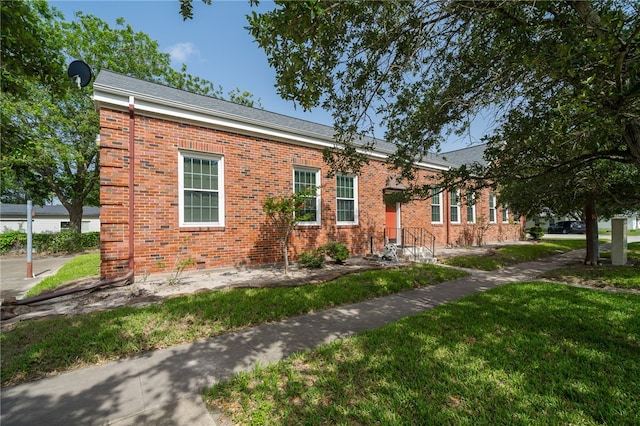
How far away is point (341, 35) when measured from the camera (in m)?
3.73

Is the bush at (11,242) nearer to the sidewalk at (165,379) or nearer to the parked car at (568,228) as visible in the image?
the sidewalk at (165,379)

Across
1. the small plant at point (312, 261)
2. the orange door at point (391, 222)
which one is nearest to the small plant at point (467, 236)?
the orange door at point (391, 222)

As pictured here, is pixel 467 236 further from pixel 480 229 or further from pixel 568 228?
pixel 568 228

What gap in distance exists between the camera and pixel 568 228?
103ft

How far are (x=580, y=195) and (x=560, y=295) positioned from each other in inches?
210

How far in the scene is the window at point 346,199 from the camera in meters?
10.9

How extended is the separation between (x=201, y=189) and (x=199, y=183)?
0.18m

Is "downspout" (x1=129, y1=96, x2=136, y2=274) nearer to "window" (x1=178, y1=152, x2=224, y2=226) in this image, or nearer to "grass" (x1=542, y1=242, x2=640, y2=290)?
"window" (x1=178, y1=152, x2=224, y2=226)

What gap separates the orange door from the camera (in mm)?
12391

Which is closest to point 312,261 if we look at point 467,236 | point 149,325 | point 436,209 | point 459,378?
point 149,325

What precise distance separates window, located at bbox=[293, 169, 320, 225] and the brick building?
0.04 metres

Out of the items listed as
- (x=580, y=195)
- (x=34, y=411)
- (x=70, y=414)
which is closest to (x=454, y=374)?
(x=70, y=414)

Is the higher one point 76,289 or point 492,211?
point 492,211

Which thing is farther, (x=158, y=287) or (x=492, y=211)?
(x=492, y=211)
